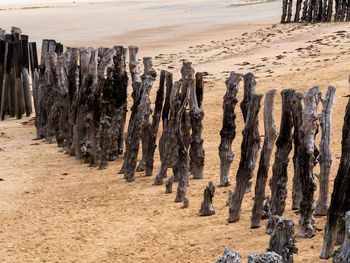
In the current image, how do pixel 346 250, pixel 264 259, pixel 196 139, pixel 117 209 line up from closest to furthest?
pixel 264 259
pixel 346 250
pixel 117 209
pixel 196 139

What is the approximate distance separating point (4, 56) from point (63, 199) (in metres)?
5.40

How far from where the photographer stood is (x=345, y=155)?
186 inches

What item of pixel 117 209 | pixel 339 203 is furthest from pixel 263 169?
pixel 117 209

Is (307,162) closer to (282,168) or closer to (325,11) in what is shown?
(282,168)

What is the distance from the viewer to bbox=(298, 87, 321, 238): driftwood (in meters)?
5.20

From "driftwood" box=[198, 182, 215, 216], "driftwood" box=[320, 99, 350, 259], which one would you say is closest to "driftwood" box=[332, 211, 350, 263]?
"driftwood" box=[320, 99, 350, 259]

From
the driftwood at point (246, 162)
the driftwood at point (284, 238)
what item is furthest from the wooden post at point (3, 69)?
the driftwood at point (284, 238)

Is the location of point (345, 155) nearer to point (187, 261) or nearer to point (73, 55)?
point (187, 261)

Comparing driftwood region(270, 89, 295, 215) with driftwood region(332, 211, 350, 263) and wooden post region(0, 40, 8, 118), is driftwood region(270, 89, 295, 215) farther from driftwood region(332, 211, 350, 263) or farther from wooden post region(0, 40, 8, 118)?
wooden post region(0, 40, 8, 118)

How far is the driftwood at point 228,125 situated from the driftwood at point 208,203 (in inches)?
38.6

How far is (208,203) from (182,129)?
5.21 feet

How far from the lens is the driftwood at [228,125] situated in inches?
266

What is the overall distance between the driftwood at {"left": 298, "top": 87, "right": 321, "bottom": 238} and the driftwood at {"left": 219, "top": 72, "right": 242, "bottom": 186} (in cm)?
153

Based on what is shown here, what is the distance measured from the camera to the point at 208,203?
19.3ft
